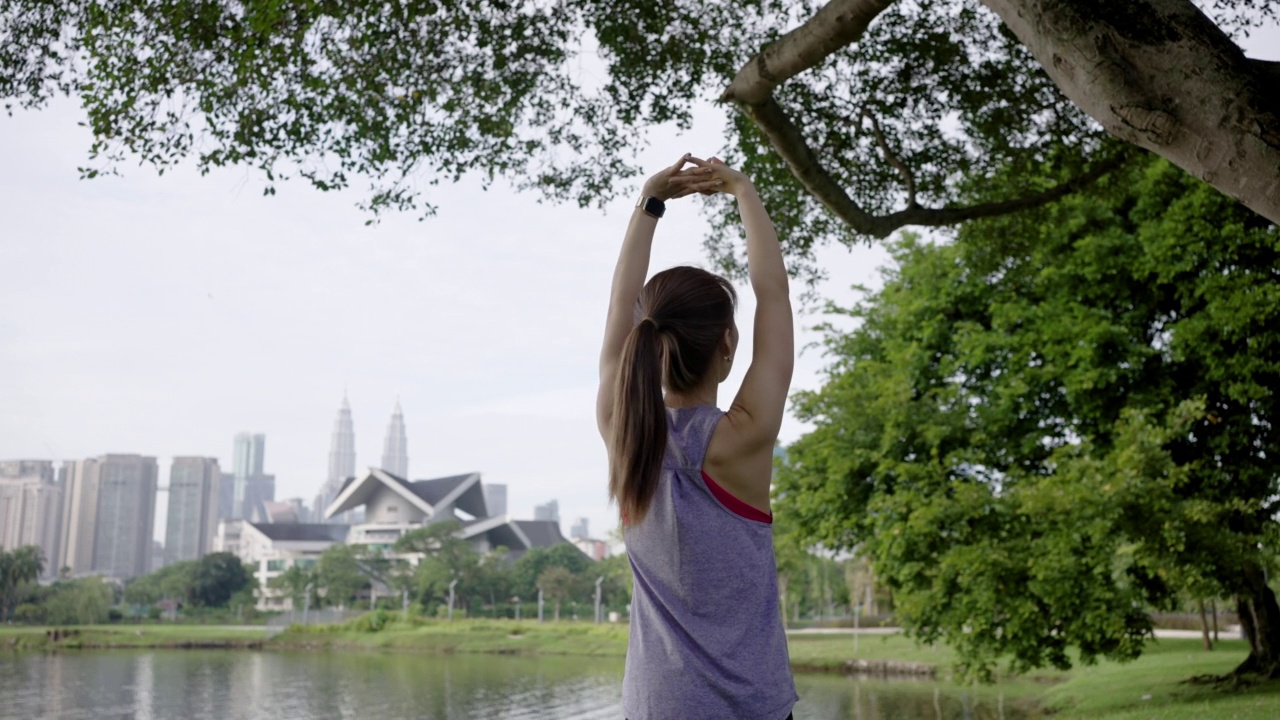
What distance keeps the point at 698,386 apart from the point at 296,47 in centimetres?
531

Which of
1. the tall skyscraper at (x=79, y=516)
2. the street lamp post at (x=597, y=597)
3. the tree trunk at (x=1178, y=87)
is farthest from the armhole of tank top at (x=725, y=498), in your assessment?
the tall skyscraper at (x=79, y=516)

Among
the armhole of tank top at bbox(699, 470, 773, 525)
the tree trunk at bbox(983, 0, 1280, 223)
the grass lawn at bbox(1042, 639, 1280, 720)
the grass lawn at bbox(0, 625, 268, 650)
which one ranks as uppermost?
the tree trunk at bbox(983, 0, 1280, 223)

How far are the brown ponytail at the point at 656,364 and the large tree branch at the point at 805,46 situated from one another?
10.7ft

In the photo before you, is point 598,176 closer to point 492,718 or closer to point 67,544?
point 492,718

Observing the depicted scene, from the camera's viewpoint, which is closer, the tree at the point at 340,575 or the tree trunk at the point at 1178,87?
the tree trunk at the point at 1178,87

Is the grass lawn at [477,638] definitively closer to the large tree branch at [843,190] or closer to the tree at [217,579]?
the tree at [217,579]

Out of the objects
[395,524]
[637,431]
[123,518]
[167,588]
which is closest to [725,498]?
[637,431]

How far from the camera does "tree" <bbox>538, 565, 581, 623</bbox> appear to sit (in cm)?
4716

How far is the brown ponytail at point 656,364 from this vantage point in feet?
4.59

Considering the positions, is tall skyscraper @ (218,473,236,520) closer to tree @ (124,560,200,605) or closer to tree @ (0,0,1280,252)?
tree @ (124,560,200,605)

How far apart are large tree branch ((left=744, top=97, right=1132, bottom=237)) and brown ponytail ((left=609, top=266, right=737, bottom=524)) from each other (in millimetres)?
4105

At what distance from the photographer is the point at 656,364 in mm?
1448

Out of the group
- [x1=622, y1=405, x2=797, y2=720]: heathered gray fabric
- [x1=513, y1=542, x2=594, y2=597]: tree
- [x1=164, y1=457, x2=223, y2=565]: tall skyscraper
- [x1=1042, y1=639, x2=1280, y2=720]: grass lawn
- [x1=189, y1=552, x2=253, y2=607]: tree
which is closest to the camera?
[x1=622, y1=405, x2=797, y2=720]: heathered gray fabric

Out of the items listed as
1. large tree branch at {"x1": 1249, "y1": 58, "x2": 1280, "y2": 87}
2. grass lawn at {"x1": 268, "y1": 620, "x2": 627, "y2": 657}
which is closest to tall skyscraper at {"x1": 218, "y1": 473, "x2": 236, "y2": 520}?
grass lawn at {"x1": 268, "y1": 620, "x2": 627, "y2": 657}
